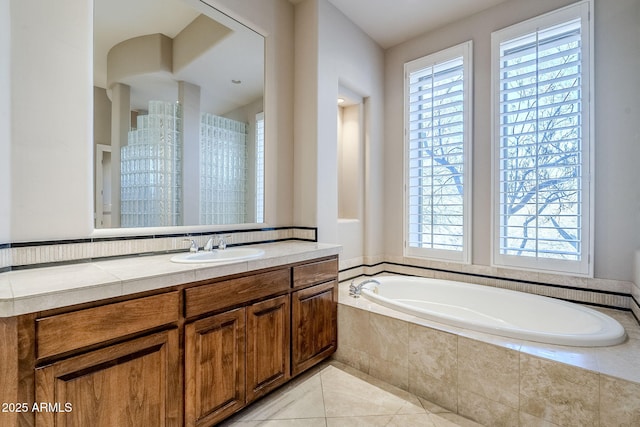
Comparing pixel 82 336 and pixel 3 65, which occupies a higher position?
pixel 3 65

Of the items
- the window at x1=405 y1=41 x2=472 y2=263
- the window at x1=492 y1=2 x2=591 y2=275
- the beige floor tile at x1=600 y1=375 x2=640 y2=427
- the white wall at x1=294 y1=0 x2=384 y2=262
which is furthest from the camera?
the window at x1=405 y1=41 x2=472 y2=263

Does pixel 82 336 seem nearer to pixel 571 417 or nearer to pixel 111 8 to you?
pixel 111 8

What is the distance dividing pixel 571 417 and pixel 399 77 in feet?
9.97

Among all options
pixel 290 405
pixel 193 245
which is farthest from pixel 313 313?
pixel 193 245

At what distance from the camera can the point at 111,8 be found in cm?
169

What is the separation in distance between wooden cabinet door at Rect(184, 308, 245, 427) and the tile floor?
217 millimetres

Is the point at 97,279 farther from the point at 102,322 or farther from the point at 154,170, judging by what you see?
the point at 154,170

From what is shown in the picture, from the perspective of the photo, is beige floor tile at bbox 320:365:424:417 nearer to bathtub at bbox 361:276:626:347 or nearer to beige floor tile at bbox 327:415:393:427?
beige floor tile at bbox 327:415:393:427

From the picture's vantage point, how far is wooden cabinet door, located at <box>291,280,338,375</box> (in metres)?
2.01

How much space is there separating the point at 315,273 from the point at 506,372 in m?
1.21

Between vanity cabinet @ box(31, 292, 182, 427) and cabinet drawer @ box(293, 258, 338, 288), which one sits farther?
cabinet drawer @ box(293, 258, 338, 288)

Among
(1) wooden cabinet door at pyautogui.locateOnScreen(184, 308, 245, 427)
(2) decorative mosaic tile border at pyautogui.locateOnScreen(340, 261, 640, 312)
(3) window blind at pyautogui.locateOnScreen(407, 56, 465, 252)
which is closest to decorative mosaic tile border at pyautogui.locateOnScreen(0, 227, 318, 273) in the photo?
(1) wooden cabinet door at pyautogui.locateOnScreen(184, 308, 245, 427)

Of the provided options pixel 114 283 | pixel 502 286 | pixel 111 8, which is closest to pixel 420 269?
pixel 502 286

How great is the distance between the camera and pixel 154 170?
188cm
